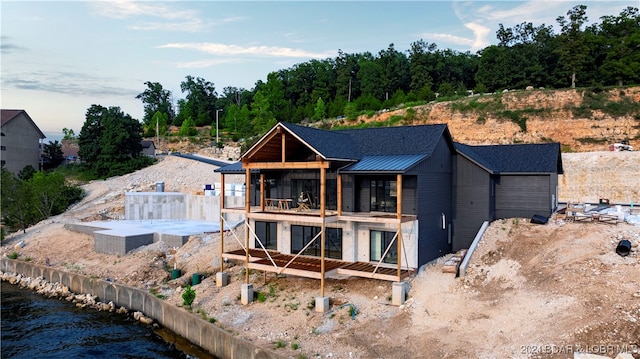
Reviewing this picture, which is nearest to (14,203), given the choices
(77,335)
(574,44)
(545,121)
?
(77,335)

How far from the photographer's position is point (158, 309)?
2411cm

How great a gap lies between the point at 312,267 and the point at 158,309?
8764 millimetres

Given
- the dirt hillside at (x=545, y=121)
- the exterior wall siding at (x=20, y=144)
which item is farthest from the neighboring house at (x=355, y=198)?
the exterior wall siding at (x=20, y=144)

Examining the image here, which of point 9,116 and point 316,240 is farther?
point 9,116

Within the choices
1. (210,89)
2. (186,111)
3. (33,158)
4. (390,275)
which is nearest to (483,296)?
(390,275)

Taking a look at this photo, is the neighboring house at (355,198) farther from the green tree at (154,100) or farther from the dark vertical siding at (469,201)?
the green tree at (154,100)

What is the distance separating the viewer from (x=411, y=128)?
25.8 m

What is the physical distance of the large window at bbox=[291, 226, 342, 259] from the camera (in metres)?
24.4

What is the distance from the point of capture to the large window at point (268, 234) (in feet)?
89.6

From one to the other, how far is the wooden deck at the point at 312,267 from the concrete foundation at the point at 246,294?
1.14 metres

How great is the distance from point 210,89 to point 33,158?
6618 cm

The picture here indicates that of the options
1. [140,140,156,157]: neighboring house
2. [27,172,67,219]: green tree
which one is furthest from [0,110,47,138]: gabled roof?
[27,172,67,219]: green tree

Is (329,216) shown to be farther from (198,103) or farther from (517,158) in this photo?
(198,103)

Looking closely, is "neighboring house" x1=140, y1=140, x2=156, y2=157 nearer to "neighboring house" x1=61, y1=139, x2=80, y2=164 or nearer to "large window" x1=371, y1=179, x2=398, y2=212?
"neighboring house" x1=61, y1=139, x2=80, y2=164
